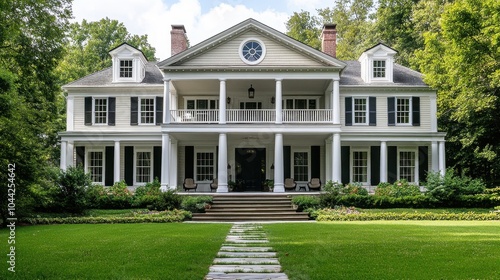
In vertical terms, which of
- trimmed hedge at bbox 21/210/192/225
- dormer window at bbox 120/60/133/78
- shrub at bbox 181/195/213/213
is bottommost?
trimmed hedge at bbox 21/210/192/225

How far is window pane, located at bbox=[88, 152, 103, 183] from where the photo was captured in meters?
25.8

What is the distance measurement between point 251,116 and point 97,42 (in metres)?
22.4

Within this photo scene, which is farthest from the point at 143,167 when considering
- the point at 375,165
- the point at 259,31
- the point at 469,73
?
the point at 469,73

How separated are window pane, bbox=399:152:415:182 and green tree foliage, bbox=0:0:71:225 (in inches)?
681

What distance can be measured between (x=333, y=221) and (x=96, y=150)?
14.0 m

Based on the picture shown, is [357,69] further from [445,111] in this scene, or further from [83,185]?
[83,185]

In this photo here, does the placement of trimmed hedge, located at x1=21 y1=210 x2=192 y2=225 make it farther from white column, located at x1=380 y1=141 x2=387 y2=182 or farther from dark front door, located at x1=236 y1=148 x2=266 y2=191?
white column, located at x1=380 y1=141 x2=387 y2=182

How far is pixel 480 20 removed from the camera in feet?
76.5

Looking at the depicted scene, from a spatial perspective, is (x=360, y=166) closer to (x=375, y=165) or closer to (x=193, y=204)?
(x=375, y=165)

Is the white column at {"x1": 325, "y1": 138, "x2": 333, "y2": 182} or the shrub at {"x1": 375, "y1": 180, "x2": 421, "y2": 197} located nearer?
the shrub at {"x1": 375, "y1": 180, "x2": 421, "y2": 197}

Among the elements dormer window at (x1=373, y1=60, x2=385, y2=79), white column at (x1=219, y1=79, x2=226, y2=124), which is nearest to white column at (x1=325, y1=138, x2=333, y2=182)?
dormer window at (x1=373, y1=60, x2=385, y2=79)

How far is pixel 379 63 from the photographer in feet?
85.5

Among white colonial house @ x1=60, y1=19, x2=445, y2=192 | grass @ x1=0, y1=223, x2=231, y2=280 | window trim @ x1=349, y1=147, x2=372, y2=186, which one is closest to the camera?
grass @ x1=0, y1=223, x2=231, y2=280

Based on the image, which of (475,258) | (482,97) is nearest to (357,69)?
(482,97)
